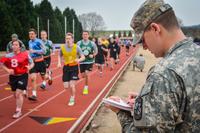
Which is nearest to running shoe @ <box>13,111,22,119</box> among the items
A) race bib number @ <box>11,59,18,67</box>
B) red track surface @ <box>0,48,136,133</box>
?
red track surface @ <box>0,48,136,133</box>

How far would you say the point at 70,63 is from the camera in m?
10.4

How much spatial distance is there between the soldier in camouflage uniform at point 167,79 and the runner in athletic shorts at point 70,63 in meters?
8.21

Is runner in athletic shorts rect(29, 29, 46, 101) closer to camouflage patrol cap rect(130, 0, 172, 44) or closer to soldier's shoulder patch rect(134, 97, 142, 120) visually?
camouflage patrol cap rect(130, 0, 172, 44)

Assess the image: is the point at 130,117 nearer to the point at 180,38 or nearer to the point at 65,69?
the point at 180,38

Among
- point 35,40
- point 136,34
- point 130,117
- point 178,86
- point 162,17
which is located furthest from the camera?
point 35,40

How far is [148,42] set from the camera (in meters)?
2.04

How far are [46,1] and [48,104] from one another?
45584mm

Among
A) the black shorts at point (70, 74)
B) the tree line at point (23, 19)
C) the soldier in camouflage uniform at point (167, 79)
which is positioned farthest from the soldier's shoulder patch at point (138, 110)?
the tree line at point (23, 19)

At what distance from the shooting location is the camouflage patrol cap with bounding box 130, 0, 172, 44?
6.59ft

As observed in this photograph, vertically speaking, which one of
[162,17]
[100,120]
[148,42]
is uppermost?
[162,17]

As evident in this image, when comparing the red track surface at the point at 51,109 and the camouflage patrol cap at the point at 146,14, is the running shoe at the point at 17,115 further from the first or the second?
the camouflage patrol cap at the point at 146,14

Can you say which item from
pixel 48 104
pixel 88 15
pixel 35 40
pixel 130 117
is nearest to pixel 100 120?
pixel 48 104

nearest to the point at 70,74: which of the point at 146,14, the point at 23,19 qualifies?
the point at 146,14

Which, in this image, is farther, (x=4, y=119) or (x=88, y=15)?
(x=88, y=15)
